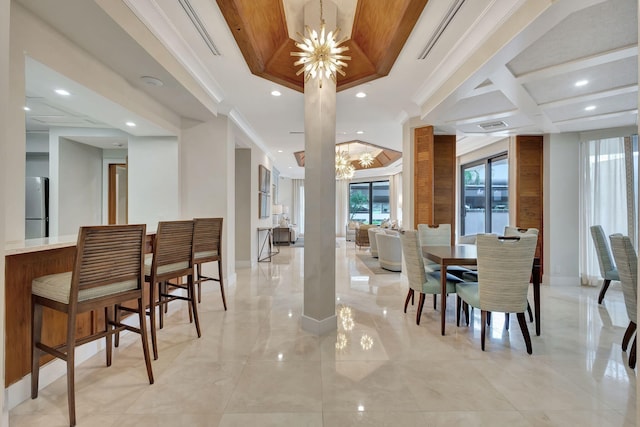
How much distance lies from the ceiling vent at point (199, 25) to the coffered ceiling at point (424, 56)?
0.01 metres

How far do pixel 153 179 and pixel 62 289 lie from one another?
2.91m

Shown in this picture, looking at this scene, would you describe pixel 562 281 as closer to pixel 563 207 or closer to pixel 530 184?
pixel 563 207

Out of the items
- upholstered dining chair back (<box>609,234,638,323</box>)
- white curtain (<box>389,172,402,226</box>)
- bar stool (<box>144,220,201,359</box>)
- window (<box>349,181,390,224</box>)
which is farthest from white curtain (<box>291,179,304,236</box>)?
upholstered dining chair back (<box>609,234,638,323</box>)

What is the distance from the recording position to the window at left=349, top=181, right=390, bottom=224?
503 inches

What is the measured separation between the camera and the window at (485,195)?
6236 millimetres

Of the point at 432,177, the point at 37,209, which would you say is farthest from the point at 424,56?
the point at 37,209

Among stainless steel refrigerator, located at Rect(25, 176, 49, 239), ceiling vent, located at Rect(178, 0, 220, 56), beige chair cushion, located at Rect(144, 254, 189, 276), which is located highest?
ceiling vent, located at Rect(178, 0, 220, 56)

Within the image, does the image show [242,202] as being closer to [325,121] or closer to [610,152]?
[325,121]

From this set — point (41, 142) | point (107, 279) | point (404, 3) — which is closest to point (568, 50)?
point (404, 3)

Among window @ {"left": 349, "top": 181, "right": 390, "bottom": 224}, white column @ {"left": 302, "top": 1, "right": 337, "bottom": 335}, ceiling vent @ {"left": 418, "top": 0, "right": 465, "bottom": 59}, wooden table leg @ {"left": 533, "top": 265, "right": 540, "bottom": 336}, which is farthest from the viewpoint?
window @ {"left": 349, "top": 181, "right": 390, "bottom": 224}

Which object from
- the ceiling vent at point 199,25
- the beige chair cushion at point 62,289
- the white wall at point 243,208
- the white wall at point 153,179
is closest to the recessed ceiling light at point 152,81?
the ceiling vent at point 199,25

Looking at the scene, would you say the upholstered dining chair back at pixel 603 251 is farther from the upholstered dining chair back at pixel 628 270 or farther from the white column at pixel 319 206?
the white column at pixel 319 206

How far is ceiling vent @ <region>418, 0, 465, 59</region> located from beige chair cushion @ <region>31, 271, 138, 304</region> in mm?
A: 3239

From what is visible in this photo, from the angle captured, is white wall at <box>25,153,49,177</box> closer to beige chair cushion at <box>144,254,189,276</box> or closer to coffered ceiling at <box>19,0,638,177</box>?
coffered ceiling at <box>19,0,638,177</box>
